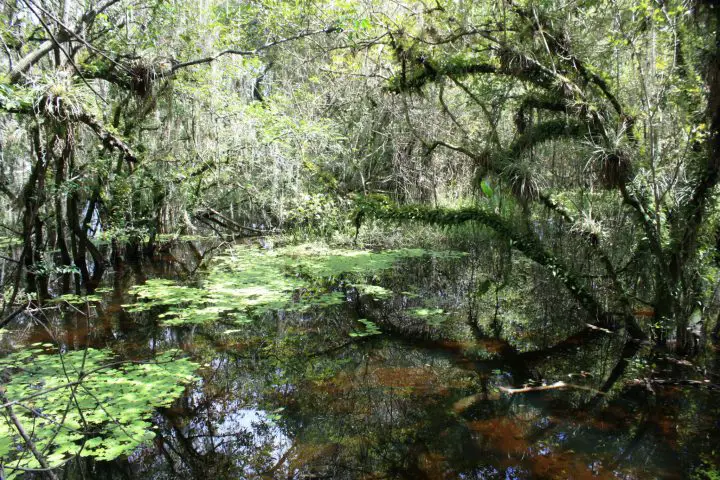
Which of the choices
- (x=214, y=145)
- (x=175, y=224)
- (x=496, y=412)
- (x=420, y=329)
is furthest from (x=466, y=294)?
(x=175, y=224)

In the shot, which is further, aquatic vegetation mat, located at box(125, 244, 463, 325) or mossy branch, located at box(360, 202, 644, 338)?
aquatic vegetation mat, located at box(125, 244, 463, 325)

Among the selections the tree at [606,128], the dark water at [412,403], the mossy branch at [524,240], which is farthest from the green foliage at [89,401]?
the tree at [606,128]

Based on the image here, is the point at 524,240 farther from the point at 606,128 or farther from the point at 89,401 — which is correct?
the point at 89,401

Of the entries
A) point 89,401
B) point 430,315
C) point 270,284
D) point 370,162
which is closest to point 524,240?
point 430,315

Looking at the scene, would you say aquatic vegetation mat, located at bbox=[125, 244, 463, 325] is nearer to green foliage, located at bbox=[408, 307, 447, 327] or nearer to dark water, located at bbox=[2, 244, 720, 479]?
dark water, located at bbox=[2, 244, 720, 479]

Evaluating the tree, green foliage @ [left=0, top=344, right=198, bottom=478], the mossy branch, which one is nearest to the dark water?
green foliage @ [left=0, top=344, right=198, bottom=478]

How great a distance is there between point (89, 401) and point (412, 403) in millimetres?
2648

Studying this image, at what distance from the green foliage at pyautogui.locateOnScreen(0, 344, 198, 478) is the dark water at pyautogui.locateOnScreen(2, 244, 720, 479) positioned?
0.44 ft

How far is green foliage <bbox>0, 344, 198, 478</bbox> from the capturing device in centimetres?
301

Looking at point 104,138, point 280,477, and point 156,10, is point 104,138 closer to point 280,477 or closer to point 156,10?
point 156,10

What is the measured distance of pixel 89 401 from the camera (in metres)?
3.70

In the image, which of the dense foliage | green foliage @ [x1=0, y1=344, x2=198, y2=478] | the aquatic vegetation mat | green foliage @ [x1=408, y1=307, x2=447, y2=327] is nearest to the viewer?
green foliage @ [x1=0, y1=344, x2=198, y2=478]

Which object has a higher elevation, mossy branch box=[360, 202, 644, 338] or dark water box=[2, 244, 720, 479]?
mossy branch box=[360, 202, 644, 338]

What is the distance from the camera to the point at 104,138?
5.14 m
